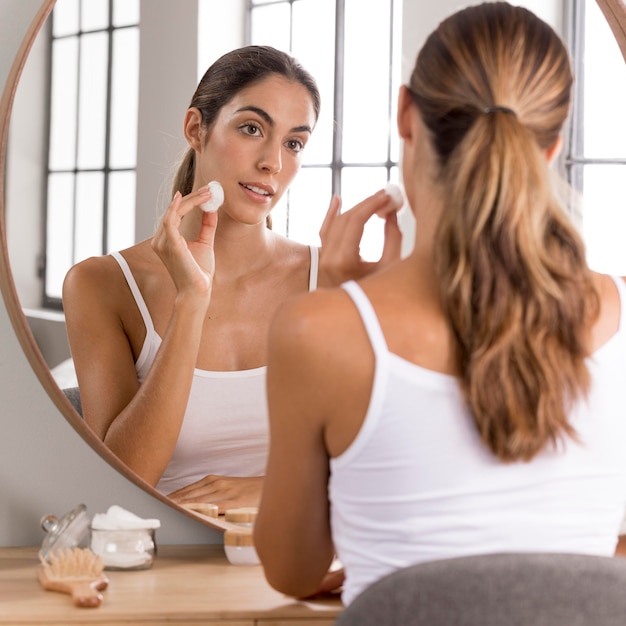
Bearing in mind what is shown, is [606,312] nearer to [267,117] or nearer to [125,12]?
[267,117]

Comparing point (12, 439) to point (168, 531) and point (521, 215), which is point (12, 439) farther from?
point (521, 215)

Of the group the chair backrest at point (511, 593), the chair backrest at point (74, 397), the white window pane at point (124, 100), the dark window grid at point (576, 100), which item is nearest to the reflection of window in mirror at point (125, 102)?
the white window pane at point (124, 100)

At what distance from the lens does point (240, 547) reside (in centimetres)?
126

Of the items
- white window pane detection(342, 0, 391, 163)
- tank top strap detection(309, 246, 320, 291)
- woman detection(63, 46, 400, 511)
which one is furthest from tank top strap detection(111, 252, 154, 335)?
white window pane detection(342, 0, 391, 163)

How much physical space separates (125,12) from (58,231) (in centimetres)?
31

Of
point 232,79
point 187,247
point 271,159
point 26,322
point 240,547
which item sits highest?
point 232,79

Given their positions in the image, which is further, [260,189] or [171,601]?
[260,189]

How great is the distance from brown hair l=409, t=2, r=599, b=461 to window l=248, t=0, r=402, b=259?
0.38 m

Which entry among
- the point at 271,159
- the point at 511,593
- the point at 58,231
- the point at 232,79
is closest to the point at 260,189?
the point at 271,159

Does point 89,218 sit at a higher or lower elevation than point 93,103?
lower

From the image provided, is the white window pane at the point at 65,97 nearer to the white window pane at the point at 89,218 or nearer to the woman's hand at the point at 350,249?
the white window pane at the point at 89,218

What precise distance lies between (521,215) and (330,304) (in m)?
0.19

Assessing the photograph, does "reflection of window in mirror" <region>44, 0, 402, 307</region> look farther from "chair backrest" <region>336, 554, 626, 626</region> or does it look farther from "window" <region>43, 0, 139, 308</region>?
"chair backrest" <region>336, 554, 626, 626</region>

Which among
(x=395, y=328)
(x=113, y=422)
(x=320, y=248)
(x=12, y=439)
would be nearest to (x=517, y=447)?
(x=395, y=328)
